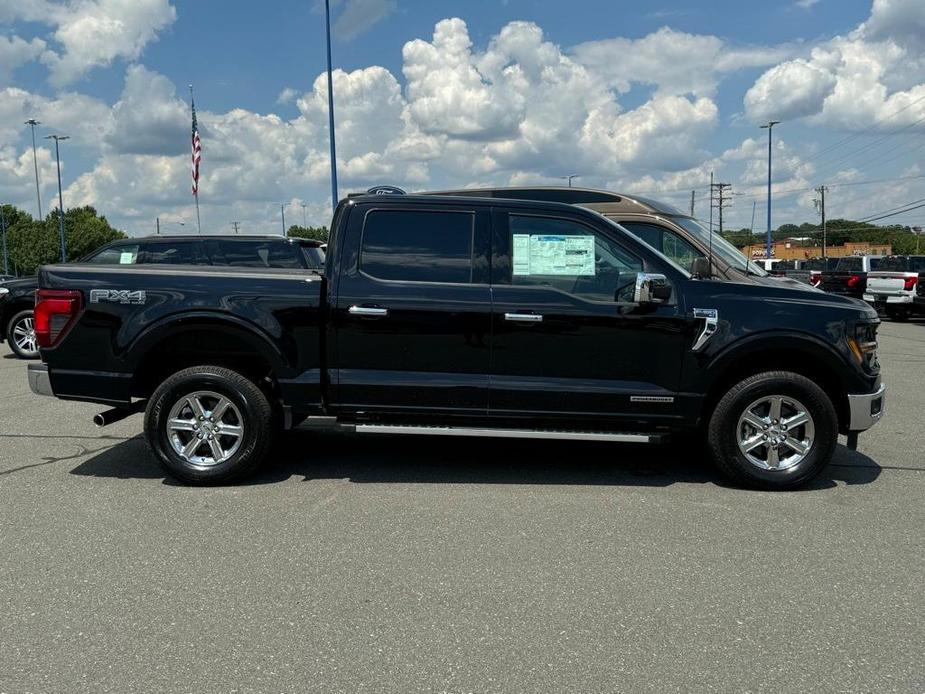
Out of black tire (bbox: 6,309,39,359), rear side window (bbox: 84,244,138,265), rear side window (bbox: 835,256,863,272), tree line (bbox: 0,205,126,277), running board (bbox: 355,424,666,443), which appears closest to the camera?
running board (bbox: 355,424,666,443)

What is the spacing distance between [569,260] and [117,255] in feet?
28.1

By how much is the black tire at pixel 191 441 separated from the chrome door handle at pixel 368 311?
851mm

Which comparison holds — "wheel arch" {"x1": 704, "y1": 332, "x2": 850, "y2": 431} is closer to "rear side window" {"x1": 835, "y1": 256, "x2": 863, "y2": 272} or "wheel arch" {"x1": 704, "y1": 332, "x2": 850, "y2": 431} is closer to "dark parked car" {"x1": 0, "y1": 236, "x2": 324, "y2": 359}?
"dark parked car" {"x1": 0, "y1": 236, "x2": 324, "y2": 359}

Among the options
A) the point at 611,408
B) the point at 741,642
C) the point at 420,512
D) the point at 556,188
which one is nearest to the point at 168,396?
the point at 420,512

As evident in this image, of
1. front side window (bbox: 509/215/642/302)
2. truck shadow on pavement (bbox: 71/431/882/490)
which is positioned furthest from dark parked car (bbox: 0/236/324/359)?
front side window (bbox: 509/215/642/302)

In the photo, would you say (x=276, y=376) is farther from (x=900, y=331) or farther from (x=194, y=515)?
(x=900, y=331)

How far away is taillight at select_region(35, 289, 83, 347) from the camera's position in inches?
209

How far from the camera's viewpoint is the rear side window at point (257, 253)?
11.3 meters

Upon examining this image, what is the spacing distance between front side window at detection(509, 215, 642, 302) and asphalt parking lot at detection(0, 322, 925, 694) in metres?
1.35

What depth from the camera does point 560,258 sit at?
532 centimetres

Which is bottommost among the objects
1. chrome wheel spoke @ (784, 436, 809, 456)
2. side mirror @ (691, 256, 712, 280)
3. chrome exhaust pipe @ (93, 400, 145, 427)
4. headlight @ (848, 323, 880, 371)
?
chrome wheel spoke @ (784, 436, 809, 456)

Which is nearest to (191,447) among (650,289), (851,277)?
(650,289)

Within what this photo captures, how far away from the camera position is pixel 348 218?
17.8 ft

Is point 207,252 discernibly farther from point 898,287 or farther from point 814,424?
point 898,287
